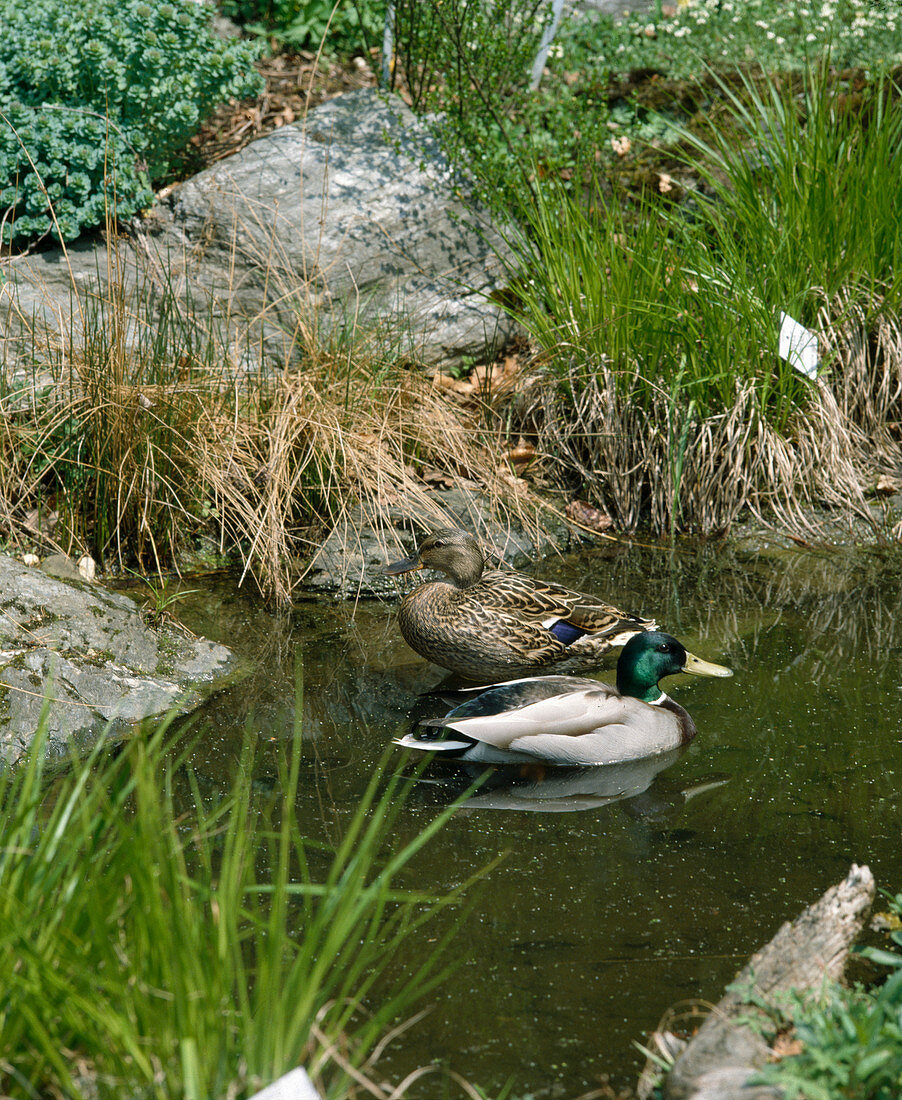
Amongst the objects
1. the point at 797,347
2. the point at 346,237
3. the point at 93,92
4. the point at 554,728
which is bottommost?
the point at 554,728

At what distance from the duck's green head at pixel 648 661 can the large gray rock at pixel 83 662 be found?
1682 mm

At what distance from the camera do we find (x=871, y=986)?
2666 millimetres

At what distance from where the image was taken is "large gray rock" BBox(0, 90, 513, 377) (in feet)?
21.2

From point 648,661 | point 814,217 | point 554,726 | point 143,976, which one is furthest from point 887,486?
point 143,976

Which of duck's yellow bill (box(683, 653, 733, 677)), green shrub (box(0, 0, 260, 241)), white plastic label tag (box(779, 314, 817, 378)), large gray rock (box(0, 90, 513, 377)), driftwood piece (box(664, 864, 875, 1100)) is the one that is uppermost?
green shrub (box(0, 0, 260, 241))

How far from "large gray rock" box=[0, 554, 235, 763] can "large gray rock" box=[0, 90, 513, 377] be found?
2290 millimetres

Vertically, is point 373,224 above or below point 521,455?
above

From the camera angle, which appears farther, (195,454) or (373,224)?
(373,224)

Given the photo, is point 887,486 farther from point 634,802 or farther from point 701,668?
point 634,802

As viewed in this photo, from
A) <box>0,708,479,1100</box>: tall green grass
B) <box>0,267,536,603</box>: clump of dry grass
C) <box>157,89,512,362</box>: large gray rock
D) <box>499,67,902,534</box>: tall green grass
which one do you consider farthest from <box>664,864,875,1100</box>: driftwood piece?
<box>157,89,512,362</box>: large gray rock

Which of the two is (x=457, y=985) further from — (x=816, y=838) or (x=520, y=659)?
(x=520, y=659)

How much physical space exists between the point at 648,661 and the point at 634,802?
70 centimetres

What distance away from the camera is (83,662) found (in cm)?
424

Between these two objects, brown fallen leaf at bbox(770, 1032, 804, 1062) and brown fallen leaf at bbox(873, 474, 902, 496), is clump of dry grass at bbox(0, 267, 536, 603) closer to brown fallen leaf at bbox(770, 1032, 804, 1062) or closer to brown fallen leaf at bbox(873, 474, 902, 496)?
brown fallen leaf at bbox(873, 474, 902, 496)
